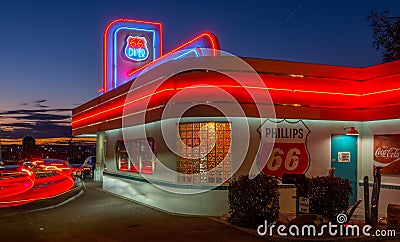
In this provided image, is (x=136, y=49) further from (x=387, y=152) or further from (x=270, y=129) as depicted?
(x=387, y=152)

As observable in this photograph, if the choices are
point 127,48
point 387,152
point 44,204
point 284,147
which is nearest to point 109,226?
point 44,204

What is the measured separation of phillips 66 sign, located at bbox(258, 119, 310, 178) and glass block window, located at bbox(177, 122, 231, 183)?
1057mm

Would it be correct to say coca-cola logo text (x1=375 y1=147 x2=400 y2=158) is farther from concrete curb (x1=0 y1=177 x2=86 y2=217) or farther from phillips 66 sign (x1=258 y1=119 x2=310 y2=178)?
concrete curb (x1=0 y1=177 x2=86 y2=217)

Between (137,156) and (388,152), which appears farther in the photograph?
(137,156)

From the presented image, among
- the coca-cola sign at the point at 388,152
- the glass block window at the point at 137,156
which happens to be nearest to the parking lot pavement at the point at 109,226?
the glass block window at the point at 137,156

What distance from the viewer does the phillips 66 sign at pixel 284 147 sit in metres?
14.6

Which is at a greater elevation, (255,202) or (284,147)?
(284,147)

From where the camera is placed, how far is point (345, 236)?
10.8 m

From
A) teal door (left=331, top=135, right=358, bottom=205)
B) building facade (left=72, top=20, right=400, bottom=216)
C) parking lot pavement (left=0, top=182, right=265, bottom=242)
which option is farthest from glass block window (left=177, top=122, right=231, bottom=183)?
teal door (left=331, top=135, right=358, bottom=205)

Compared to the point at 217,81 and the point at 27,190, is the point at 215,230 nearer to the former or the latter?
the point at 217,81

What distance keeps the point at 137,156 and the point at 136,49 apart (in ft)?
18.4

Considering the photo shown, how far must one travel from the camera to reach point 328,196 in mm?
11922

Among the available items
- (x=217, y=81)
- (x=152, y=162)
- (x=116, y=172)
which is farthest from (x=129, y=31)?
(x=217, y=81)

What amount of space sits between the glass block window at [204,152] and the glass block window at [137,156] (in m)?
1.84
